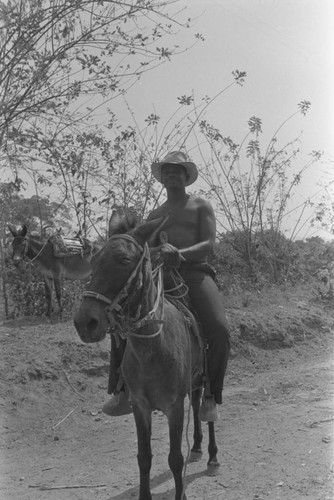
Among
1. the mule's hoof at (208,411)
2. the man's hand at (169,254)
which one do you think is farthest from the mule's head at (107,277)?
the mule's hoof at (208,411)

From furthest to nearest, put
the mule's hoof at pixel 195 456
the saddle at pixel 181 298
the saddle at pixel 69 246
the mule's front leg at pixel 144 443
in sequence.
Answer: the saddle at pixel 69 246
the mule's hoof at pixel 195 456
the saddle at pixel 181 298
the mule's front leg at pixel 144 443

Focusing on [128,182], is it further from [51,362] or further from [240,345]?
[51,362]

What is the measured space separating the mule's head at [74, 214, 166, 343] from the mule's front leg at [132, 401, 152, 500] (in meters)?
1.12

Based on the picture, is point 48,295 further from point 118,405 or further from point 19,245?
point 118,405

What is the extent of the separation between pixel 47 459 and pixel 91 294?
3135mm

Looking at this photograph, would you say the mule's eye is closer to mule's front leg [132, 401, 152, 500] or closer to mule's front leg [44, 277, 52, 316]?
mule's front leg [132, 401, 152, 500]

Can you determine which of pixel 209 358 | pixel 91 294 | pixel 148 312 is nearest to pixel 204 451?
pixel 209 358

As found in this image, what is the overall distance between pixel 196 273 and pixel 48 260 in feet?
20.2

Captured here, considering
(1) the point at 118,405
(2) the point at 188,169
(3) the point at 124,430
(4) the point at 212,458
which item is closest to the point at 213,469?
(4) the point at 212,458

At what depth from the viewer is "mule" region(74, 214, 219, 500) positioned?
3.13 meters

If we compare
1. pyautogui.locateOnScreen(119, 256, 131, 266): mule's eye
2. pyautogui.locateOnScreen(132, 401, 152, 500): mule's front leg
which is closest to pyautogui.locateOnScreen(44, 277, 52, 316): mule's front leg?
pyautogui.locateOnScreen(132, 401, 152, 500): mule's front leg

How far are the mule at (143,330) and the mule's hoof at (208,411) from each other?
28cm

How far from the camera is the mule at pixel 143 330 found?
3.13 m

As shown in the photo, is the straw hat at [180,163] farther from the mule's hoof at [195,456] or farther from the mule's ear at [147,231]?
the mule's hoof at [195,456]
